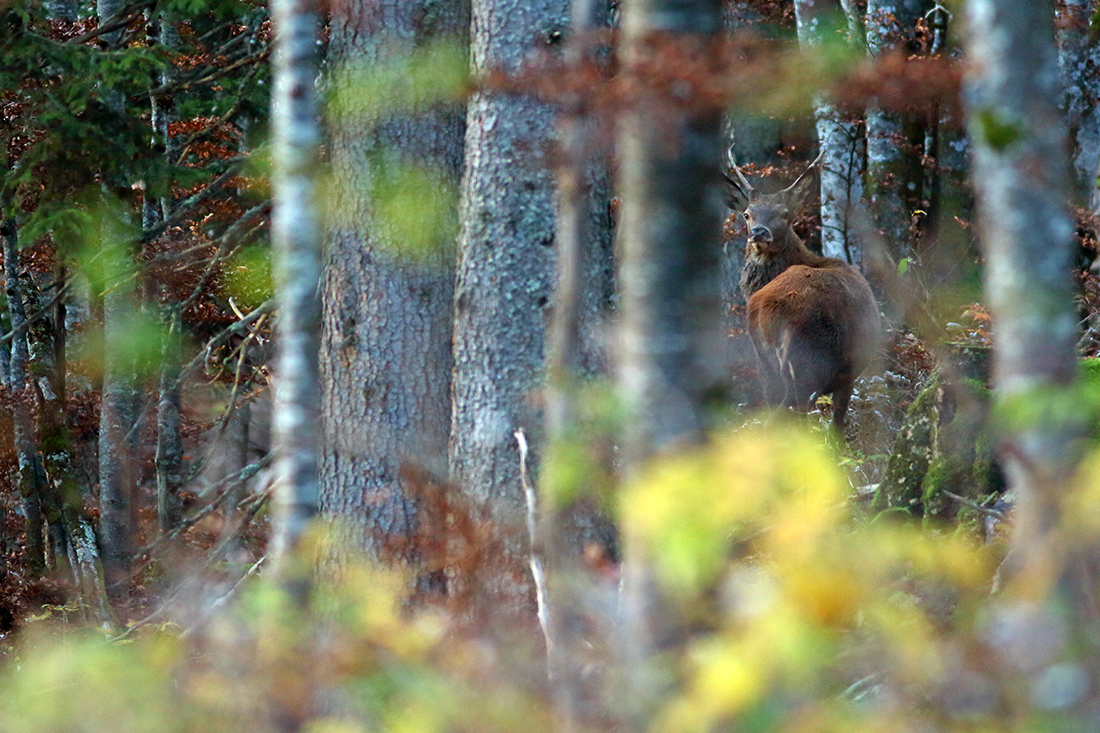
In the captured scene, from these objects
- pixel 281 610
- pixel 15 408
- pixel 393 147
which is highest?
pixel 393 147

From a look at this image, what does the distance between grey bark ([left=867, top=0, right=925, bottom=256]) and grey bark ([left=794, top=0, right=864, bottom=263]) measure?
0.36 m

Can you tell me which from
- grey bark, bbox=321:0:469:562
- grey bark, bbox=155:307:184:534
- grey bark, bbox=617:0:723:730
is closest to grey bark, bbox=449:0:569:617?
grey bark, bbox=321:0:469:562

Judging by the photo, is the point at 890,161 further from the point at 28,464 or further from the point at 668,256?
the point at 668,256

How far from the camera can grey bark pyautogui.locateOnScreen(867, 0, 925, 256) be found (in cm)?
1494

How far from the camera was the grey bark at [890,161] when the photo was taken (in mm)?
14938

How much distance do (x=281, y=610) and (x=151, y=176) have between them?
29.4ft

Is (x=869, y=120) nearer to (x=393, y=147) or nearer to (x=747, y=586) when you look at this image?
(x=393, y=147)

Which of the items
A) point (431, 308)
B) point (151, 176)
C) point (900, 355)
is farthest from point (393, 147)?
point (900, 355)

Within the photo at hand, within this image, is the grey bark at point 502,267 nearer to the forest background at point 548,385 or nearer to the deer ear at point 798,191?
the forest background at point 548,385

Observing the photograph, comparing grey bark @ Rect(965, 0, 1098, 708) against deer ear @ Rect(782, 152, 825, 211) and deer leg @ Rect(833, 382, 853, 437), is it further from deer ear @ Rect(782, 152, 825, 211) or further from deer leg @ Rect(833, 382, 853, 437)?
deer ear @ Rect(782, 152, 825, 211)

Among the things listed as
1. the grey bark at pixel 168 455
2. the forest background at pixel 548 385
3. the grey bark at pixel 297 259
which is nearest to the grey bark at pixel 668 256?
the forest background at pixel 548 385

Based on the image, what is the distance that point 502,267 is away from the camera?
273 inches

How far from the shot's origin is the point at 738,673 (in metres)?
2.23

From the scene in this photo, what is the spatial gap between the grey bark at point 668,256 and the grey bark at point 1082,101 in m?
A: 12.2
